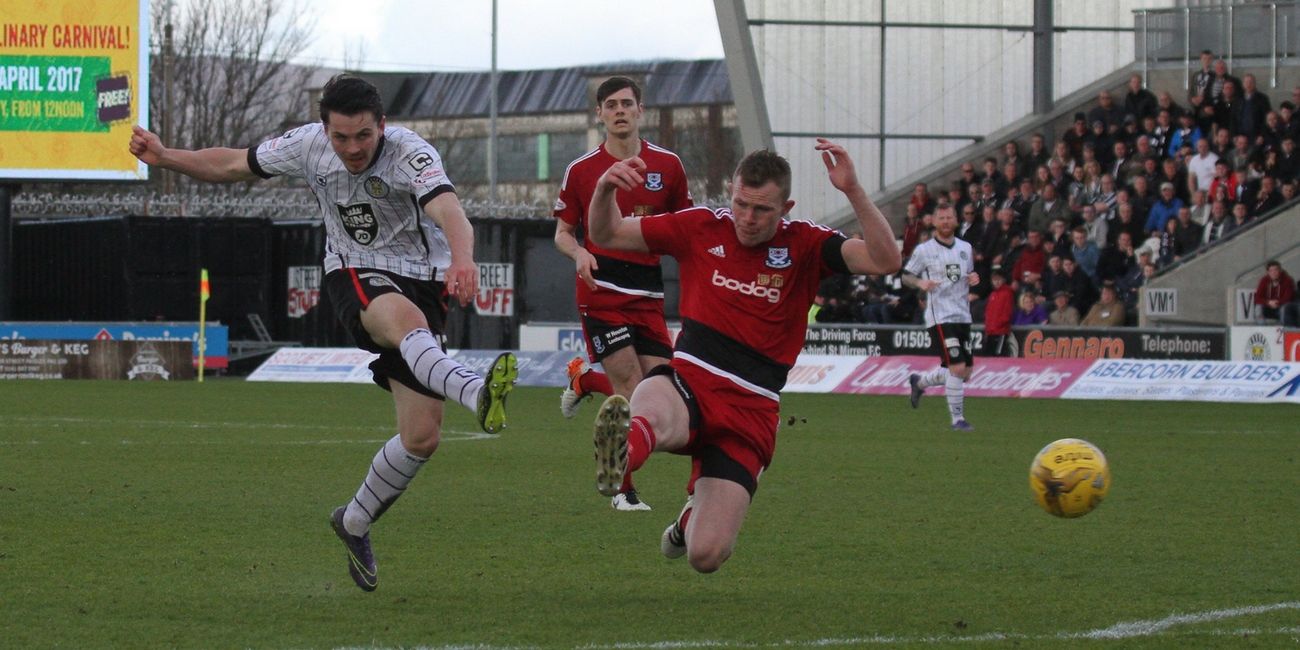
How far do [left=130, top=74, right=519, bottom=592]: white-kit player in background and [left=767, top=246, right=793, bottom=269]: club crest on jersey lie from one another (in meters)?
1.10

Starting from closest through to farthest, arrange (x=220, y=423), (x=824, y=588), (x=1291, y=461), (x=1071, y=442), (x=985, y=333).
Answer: (x=824, y=588) < (x=1071, y=442) < (x=1291, y=461) < (x=220, y=423) < (x=985, y=333)

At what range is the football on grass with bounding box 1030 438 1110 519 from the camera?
20.5 feet

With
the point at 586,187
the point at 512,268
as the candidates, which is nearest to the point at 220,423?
the point at 586,187

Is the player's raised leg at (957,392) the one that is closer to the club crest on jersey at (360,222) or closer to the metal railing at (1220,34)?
the club crest on jersey at (360,222)

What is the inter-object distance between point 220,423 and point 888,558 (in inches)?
377

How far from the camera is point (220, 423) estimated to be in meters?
14.8

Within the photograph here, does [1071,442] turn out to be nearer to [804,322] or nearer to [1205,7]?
[804,322]

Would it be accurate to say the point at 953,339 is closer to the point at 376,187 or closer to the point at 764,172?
the point at 764,172

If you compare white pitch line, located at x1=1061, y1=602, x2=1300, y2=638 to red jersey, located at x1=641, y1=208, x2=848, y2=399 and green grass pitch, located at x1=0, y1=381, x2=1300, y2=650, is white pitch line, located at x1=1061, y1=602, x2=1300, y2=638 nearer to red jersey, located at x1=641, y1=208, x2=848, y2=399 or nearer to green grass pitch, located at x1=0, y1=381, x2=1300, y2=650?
green grass pitch, located at x1=0, y1=381, x2=1300, y2=650

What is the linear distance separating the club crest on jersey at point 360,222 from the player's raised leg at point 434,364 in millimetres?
325

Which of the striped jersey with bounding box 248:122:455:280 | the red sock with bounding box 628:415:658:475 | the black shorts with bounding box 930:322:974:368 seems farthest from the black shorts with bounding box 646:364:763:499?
the black shorts with bounding box 930:322:974:368

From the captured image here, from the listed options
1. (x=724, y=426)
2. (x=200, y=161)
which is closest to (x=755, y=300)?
(x=724, y=426)

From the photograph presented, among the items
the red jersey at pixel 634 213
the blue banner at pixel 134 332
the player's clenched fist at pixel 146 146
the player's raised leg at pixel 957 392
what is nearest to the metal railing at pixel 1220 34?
the player's raised leg at pixel 957 392

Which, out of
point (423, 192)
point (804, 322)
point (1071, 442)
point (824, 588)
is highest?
point (423, 192)
